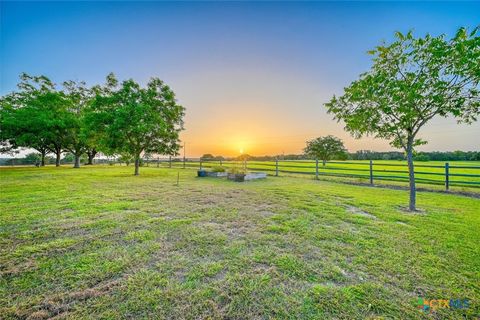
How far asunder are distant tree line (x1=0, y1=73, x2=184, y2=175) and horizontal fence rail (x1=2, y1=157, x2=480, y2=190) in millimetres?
4787

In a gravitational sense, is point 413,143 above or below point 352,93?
below

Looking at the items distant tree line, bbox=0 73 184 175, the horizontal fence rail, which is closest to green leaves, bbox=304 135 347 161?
the horizontal fence rail

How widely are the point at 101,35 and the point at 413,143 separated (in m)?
14.3

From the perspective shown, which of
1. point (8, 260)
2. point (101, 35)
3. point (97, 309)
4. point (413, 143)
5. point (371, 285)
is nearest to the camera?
point (97, 309)

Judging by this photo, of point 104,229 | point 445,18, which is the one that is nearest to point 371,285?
point 104,229

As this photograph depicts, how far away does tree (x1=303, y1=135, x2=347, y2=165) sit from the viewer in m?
30.6

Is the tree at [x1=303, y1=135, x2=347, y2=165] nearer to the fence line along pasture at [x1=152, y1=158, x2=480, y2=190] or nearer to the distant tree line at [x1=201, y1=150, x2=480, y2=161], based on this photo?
the distant tree line at [x1=201, y1=150, x2=480, y2=161]

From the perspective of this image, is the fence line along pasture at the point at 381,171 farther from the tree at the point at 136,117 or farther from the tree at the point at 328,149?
the tree at the point at 328,149

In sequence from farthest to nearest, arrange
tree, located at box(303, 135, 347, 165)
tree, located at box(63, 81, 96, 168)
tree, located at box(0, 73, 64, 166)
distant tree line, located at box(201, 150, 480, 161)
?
tree, located at box(303, 135, 347, 165) → tree, located at box(63, 81, 96, 168) → tree, located at box(0, 73, 64, 166) → distant tree line, located at box(201, 150, 480, 161)

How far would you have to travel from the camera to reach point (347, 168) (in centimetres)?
1221

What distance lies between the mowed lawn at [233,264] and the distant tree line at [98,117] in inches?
324

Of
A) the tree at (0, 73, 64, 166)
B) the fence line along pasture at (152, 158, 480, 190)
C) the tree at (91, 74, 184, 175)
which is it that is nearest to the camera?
the fence line along pasture at (152, 158, 480, 190)

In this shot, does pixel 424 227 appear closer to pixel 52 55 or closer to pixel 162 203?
pixel 162 203

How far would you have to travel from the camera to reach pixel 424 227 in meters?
3.18
